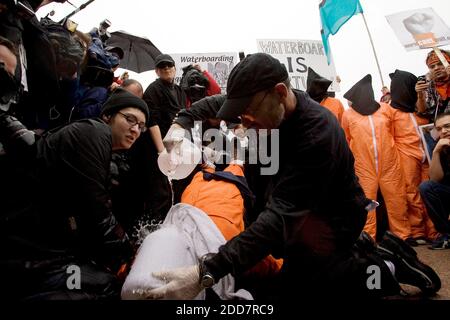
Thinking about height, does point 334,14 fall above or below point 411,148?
above

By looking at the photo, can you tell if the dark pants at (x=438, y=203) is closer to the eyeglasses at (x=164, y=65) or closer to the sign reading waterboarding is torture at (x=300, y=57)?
the sign reading waterboarding is torture at (x=300, y=57)

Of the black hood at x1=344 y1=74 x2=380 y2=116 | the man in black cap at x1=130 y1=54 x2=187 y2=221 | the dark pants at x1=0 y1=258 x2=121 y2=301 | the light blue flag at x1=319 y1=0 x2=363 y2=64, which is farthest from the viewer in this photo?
the light blue flag at x1=319 y1=0 x2=363 y2=64

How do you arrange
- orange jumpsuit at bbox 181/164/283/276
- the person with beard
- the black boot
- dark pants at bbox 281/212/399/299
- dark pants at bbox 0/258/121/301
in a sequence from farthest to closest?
1. the person with beard
2. the black boot
3. orange jumpsuit at bbox 181/164/283/276
4. dark pants at bbox 281/212/399/299
5. dark pants at bbox 0/258/121/301

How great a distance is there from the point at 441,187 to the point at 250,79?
2.68 meters

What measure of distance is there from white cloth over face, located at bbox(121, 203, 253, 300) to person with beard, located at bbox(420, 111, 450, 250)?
2429 millimetres

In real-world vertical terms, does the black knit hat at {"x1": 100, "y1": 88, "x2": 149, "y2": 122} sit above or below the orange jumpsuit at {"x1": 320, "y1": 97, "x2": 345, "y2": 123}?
below

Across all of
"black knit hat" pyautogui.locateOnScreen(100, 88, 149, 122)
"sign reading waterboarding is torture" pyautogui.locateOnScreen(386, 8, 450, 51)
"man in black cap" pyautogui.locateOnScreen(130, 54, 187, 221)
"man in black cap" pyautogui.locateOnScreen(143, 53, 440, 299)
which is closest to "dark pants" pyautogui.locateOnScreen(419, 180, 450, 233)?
"sign reading waterboarding is torture" pyautogui.locateOnScreen(386, 8, 450, 51)

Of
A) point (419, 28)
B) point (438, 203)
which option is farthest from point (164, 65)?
point (438, 203)

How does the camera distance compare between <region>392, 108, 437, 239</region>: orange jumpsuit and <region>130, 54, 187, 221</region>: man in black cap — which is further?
<region>392, 108, 437, 239</region>: orange jumpsuit

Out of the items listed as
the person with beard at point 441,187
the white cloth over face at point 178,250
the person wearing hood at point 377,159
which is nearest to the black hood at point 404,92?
the person wearing hood at point 377,159

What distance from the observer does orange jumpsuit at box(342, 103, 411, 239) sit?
3695mm

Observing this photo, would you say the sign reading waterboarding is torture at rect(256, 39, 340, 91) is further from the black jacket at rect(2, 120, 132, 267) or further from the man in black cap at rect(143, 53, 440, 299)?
the black jacket at rect(2, 120, 132, 267)

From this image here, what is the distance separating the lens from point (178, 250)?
5.36 feet

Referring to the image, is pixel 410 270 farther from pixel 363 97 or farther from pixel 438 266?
pixel 363 97
